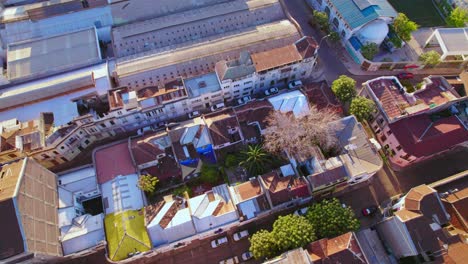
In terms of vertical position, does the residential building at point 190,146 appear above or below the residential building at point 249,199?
above

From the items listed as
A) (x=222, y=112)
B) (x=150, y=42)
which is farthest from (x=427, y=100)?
(x=150, y=42)

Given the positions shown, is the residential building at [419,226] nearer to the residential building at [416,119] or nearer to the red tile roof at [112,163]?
the residential building at [416,119]

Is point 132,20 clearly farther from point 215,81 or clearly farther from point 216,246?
point 216,246

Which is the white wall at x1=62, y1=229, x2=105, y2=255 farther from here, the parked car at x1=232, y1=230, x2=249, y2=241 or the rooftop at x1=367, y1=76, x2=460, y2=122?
the rooftop at x1=367, y1=76, x2=460, y2=122

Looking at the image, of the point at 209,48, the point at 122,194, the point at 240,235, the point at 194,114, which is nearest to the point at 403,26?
the point at 209,48

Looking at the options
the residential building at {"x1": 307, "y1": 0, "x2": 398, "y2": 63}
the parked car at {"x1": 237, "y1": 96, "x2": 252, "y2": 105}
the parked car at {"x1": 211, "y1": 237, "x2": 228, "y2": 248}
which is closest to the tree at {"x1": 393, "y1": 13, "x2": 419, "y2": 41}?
the residential building at {"x1": 307, "y1": 0, "x2": 398, "y2": 63}

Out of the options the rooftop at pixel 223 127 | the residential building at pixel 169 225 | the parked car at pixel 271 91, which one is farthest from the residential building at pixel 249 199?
the parked car at pixel 271 91
